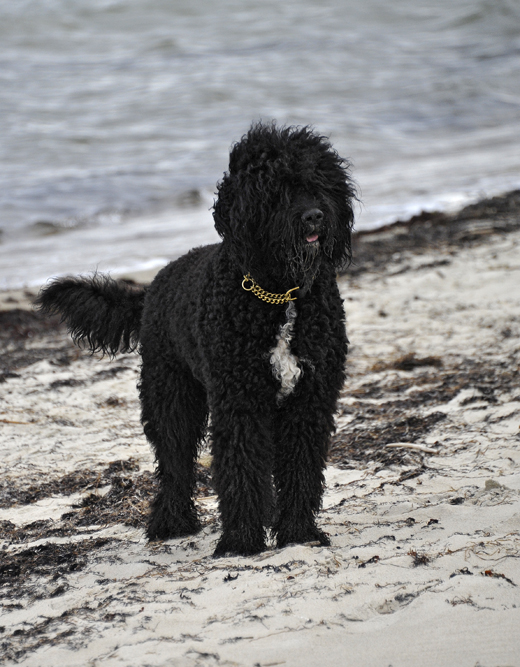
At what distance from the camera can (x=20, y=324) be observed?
823cm

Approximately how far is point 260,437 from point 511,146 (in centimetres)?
1573

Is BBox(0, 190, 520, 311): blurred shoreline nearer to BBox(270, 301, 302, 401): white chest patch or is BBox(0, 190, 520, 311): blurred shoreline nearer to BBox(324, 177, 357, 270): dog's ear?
BBox(324, 177, 357, 270): dog's ear

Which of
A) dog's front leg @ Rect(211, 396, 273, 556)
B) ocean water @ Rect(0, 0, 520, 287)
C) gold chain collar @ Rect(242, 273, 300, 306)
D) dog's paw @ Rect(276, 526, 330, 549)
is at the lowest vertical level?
dog's paw @ Rect(276, 526, 330, 549)

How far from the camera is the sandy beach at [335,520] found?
2613 mm

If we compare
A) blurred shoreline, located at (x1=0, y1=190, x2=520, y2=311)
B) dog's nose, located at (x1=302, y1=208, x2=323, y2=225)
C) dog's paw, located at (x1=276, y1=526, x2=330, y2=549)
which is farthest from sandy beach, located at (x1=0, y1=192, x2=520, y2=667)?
dog's nose, located at (x1=302, y1=208, x2=323, y2=225)

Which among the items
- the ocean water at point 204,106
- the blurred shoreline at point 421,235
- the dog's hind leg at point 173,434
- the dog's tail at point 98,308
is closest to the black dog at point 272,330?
the dog's hind leg at point 173,434

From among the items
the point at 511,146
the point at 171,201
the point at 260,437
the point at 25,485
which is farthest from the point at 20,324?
the point at 511,146

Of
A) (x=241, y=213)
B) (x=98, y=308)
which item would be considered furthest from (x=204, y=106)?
(x=241, y=213)

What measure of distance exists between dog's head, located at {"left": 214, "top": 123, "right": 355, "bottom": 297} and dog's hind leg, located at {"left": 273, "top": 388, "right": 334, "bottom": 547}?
1.95 ft

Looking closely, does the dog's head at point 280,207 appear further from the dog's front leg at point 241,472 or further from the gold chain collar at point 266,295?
the dog's front leg at point 241,472

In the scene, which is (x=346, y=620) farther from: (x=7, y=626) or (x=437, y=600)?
(x=7, y=626)

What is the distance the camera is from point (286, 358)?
3436mm

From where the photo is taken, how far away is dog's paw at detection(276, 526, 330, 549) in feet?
11.8

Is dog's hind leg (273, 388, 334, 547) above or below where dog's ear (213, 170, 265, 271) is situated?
below
